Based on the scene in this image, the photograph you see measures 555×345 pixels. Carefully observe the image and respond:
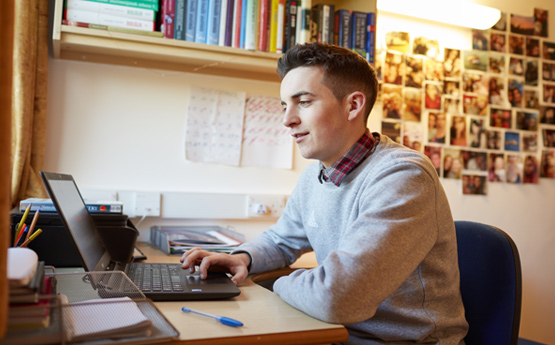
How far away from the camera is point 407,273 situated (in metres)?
0.90

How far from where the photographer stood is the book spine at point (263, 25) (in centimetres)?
175

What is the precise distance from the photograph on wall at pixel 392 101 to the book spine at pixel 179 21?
1.04 m

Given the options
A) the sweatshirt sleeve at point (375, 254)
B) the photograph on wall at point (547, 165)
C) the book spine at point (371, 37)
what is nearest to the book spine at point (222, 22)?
the book spine at point (371, 37)

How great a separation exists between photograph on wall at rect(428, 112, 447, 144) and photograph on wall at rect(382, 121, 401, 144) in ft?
0.62

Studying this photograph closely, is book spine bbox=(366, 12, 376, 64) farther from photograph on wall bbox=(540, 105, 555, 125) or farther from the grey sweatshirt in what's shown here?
photograph on wall bbox=(540, 105, 555, 125)

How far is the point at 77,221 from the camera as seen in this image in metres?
1.06

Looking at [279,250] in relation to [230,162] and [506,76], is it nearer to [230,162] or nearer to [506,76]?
[230,162]

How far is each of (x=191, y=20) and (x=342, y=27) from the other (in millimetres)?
633

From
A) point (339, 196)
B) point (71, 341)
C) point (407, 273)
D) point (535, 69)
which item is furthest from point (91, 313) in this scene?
point (535, 69)

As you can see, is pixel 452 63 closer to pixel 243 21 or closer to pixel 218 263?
pixel 243 21

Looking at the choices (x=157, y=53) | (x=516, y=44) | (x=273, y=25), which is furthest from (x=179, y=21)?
(x=516, y=44)

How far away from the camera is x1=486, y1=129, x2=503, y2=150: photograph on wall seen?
2453 millimetres

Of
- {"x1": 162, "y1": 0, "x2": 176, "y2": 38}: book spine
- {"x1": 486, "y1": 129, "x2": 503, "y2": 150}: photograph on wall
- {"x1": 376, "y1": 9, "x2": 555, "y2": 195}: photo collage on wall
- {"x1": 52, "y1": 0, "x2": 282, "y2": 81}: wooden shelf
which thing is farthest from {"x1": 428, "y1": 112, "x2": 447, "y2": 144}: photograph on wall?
{"x1": 162, "y1": 0, "x2": 176, "y2": 38}: book spine

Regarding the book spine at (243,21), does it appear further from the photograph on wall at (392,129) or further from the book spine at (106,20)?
the photograph on wall at (392,129)
